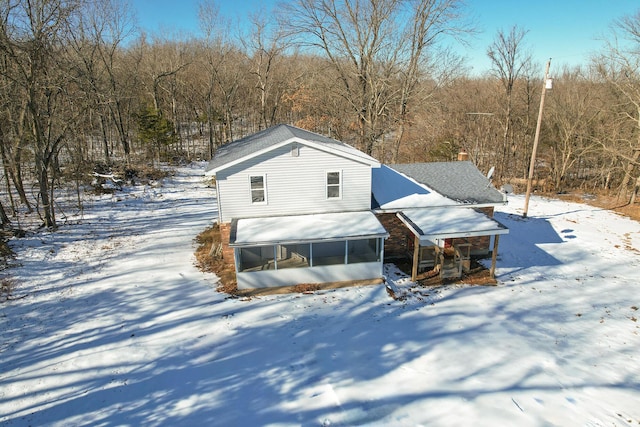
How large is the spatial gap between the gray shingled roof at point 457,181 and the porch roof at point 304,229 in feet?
15.4

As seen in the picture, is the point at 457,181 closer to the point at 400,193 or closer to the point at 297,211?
→ the point at 400,193

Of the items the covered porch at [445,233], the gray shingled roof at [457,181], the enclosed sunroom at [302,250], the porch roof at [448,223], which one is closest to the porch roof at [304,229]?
the enclosed sunroom at [302,250]

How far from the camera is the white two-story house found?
1302 cm

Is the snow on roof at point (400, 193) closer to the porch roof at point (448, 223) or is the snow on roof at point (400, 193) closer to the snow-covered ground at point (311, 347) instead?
the porch roof at point (448, 223)

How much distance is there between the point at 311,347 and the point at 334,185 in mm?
6561

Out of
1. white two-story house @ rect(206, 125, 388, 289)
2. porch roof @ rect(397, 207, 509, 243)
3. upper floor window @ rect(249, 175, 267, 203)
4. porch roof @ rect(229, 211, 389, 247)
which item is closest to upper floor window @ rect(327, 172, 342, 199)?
white two-story house @ rect(206, 125, 388, 289)

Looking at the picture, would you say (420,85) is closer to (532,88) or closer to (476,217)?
(532,88)

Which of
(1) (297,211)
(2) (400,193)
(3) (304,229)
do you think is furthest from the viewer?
(2) (400,193)

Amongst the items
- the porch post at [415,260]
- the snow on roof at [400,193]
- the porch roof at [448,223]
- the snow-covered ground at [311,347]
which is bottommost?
the snow-covered ground at [311,347]

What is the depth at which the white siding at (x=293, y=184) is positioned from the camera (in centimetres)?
1361

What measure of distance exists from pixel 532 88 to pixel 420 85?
1345 cm

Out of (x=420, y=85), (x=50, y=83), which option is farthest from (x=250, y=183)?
(x=420, y=85)

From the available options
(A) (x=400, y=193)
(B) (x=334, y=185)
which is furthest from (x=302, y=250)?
(A) (x=400, y=193)

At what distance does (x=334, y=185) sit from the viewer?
569 inches
